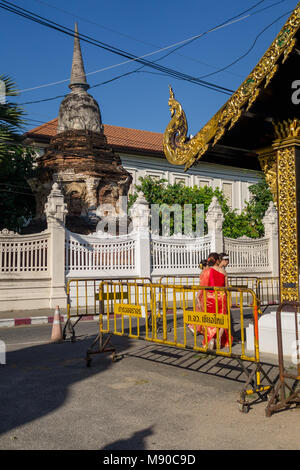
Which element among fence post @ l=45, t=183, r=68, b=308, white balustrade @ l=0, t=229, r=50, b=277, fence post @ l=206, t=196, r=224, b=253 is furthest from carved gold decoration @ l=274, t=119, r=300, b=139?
fence post @ l=206, t=196, r=224, b=253

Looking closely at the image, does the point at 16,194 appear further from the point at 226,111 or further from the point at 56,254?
the point at 226,111

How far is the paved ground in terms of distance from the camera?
11.8 feet

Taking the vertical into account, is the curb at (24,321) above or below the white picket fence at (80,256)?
below

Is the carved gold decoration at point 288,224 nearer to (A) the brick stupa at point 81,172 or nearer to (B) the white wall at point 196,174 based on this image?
(A) the brick stupa at point 81,172

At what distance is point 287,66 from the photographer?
558 cm

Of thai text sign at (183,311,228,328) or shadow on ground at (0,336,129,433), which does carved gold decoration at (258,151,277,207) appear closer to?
thai text sign at (183,311,228,328)

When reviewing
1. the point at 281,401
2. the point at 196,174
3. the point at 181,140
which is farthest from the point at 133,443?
the point at 196,174

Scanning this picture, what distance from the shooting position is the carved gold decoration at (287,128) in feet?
21.0

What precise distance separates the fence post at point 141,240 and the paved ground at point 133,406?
9.05 m

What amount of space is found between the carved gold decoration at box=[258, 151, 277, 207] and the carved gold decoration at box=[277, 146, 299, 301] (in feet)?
0.65

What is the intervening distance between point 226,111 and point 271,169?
58.6 inches

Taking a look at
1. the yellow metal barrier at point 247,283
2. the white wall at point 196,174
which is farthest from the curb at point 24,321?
the white wall at point 196,174

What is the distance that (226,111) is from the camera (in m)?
5.86
